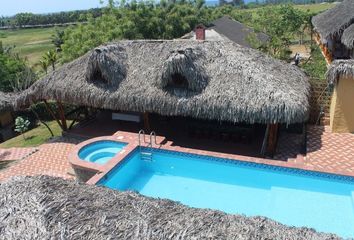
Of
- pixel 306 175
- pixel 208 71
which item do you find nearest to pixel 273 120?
pixel 306 175

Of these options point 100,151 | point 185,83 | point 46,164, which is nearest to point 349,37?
point 185,83

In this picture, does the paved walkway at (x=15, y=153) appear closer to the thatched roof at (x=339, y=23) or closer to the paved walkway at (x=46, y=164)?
the paved walkway at (x=46, y=164)

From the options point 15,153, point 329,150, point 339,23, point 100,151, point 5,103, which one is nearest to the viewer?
point 329,150

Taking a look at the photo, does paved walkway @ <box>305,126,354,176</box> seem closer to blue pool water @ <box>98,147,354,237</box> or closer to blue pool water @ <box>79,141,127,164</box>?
blue pool water @ <box>98,147,354,237</box>

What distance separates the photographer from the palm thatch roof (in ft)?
52.1

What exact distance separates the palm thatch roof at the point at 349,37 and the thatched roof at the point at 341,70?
19.9 ft

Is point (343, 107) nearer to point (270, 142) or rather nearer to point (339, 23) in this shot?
point (270, 142)

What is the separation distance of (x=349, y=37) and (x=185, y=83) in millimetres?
9904

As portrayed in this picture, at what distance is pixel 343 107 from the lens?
37.1ft

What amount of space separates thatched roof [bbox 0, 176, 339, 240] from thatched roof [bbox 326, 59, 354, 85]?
716cm

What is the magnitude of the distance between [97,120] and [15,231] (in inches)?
401

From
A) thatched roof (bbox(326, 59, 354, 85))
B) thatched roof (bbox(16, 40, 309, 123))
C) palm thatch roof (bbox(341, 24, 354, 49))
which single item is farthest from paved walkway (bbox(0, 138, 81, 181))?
palm thatch roof (bbox(341, 24, 354, 49))

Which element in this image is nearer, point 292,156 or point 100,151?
point 292,156

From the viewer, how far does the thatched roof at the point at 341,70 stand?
1055cm
